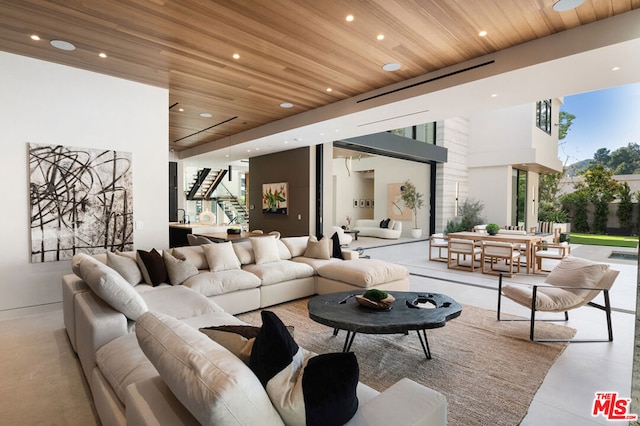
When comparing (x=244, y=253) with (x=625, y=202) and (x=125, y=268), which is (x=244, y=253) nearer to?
(x=125, y=268)

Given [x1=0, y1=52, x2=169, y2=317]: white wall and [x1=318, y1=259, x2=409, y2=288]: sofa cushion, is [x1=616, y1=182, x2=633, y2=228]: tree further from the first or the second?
[x1=0, y1=52, x2=169, y2=317]: white wall

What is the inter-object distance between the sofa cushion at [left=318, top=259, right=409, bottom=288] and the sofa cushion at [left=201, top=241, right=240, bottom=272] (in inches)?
46.3

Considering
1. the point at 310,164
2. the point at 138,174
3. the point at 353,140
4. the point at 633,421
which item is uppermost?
the point at 353,140

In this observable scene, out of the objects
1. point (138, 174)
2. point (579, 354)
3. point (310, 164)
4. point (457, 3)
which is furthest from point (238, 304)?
point (310, 164)

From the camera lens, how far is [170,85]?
5.05 metres

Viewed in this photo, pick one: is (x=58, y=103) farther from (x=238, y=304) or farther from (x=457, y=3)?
(x=457, y=3)

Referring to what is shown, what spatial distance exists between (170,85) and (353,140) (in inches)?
185

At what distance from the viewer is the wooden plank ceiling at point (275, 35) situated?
3053 millimetres

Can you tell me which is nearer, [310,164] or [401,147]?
[310,164]

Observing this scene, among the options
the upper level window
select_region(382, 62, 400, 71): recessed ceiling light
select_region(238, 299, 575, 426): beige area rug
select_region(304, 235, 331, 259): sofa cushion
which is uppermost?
the upper level window

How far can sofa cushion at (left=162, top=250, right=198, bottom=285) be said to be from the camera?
12.4 feet

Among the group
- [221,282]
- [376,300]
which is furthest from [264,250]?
[376,300]

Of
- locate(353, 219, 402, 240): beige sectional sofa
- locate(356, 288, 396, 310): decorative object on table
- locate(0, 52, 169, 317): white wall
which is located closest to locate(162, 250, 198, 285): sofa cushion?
locate(0, 52, 169, 317): white wall

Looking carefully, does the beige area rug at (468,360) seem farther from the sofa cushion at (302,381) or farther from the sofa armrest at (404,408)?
the sofa cushion at (302,381)
